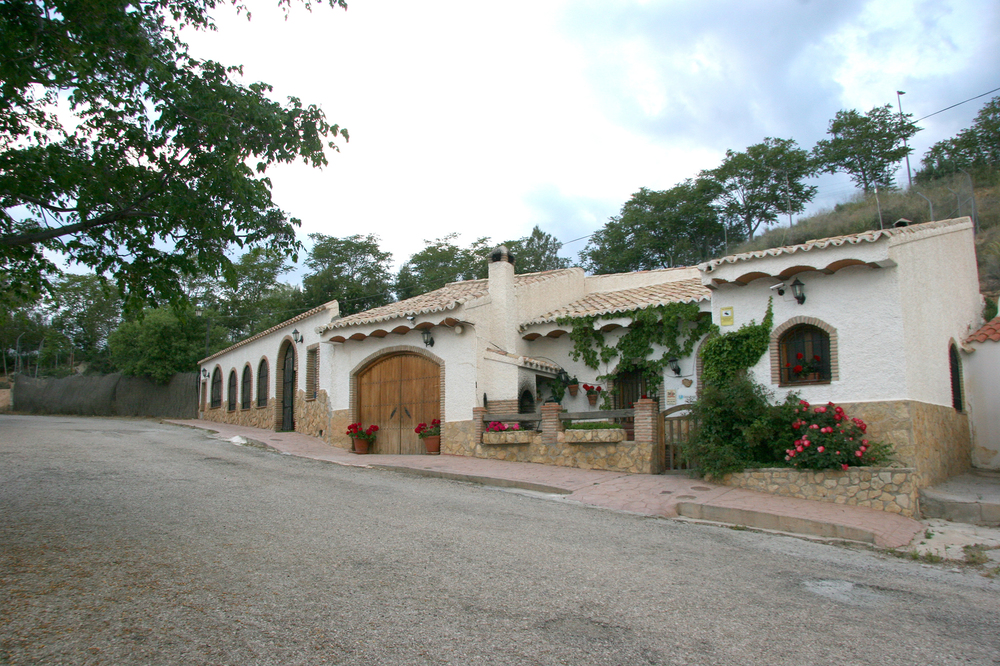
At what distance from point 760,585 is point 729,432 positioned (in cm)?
549

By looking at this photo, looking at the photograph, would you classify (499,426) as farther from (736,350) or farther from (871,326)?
(871,326)

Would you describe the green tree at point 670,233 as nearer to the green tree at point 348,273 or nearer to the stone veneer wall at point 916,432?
the green tree at point 348,273

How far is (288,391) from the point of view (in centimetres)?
2228

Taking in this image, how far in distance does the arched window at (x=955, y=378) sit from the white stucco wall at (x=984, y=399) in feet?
0.94

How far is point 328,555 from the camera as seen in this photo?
19.6ft

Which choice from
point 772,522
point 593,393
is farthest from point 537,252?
point 772,522

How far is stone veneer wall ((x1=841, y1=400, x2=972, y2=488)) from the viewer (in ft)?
32.8

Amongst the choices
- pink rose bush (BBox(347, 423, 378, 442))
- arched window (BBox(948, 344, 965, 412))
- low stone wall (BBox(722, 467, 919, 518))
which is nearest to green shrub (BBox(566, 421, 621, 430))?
low stone wall (BBox(722, 467, 919, 518))

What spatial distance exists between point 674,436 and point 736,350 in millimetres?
1969

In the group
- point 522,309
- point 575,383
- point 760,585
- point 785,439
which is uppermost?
point 522,309

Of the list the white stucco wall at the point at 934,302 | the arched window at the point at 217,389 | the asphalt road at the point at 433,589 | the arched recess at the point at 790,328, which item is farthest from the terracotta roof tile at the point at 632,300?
the arched window at the point at 217,389

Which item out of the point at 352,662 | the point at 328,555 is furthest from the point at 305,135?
the point at 352,662

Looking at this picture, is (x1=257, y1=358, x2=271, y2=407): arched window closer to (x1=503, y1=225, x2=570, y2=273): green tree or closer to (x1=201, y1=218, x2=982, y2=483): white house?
(x1=201, y1=218, x2=982, y2=483): white house

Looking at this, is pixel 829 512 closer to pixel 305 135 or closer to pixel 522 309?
pixel 305 135
